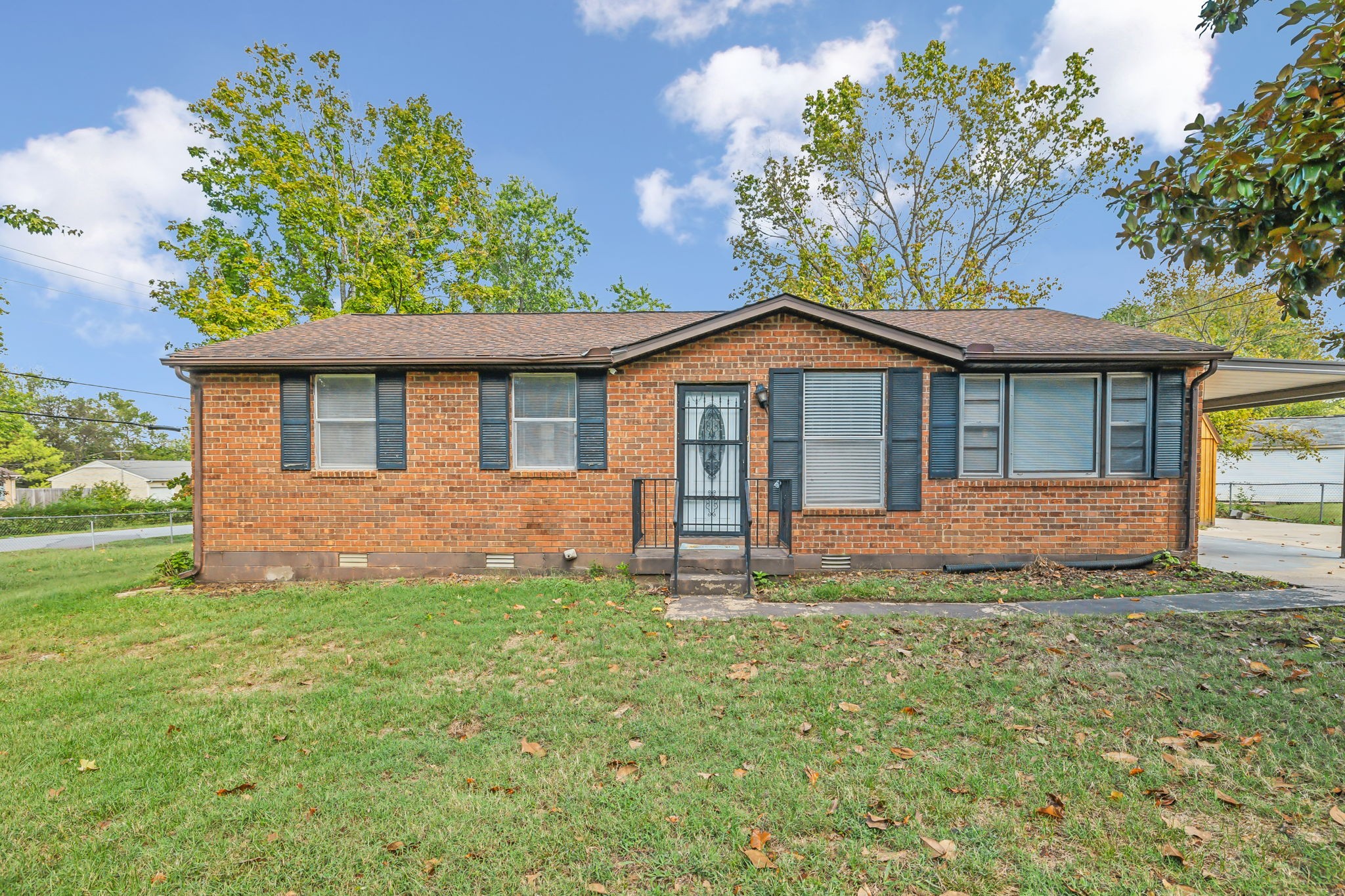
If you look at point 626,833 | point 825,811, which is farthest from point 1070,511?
point 626,833

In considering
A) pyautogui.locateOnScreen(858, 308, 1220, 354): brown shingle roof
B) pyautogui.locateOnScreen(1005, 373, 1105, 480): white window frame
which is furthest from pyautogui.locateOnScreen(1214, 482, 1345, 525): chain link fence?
pyautogui.locateOnScreen(1005, 373, 1105, 480): white window frame

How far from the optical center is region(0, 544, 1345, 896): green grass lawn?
2213 mm

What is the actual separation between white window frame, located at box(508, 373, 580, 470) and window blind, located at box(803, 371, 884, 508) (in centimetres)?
313

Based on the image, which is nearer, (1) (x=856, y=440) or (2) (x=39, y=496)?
(1) (x=856, y=440)

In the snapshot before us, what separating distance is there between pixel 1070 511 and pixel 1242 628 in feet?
8.89

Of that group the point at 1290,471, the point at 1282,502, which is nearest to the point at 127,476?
the point at 1282,502

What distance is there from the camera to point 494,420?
7.73m

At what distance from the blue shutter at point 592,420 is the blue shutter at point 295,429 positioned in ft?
12.4

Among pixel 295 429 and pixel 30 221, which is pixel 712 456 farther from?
pixel 30 221

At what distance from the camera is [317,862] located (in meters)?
2.26

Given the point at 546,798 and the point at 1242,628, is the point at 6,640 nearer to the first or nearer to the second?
the point at 546,798

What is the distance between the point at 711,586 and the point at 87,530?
1026 inches

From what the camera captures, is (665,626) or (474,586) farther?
(474,586)

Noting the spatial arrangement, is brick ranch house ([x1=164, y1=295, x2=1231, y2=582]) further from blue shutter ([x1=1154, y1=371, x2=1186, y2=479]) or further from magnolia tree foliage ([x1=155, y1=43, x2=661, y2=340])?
magnolia tree foliage ([x1=155, y1=43, x2=661, y2=340])
